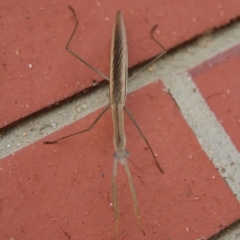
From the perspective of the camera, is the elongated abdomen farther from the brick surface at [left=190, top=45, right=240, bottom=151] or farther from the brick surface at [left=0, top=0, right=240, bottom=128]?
the brick surface at [left=190, top=45, right=240, bottom=151]

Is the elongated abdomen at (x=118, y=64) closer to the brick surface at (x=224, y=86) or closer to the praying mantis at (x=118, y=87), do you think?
the praying mantis at (x=118, y=87)

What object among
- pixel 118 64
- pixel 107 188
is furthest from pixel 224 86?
pixel 107 188

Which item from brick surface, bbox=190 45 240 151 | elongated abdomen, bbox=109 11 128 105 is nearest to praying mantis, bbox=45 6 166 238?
elongated abdomen, bbox=109 11 128 105

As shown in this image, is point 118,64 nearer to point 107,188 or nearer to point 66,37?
point 66,37

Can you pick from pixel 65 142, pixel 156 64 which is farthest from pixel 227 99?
pixel 65 142

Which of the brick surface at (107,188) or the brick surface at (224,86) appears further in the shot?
the brick surface at (224,86)

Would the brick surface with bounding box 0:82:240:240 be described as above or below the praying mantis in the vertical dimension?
below

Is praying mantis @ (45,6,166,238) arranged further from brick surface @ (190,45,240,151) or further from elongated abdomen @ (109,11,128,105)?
brick surface @ (190,45,240,151)

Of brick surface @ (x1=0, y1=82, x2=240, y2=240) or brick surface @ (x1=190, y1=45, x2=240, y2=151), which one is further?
brick surface @ (x1=190, y1=45, x2=240, y2=151)

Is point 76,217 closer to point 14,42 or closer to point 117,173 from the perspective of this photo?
point 117,173

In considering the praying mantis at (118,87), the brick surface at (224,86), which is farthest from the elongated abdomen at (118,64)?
the brick surface at (224,86)

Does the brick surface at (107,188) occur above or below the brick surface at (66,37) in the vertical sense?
below

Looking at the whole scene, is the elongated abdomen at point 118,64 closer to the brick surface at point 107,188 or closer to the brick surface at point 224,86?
the brick surface at point 107,188
